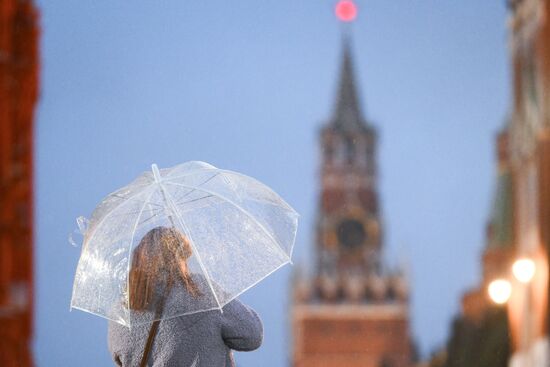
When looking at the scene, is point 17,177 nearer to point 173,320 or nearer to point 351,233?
point 173,320

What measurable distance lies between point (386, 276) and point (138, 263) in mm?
91210

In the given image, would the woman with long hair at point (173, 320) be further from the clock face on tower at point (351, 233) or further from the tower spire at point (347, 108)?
the tower spire at point (347, 108)

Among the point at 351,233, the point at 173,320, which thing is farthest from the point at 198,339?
the point at 351,233

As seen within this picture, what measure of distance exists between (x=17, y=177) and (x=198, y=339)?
16.5 metres

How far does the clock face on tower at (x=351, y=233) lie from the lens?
319 feet

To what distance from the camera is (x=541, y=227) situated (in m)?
28.1

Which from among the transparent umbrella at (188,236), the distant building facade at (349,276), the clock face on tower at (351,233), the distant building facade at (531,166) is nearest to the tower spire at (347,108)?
the distant building facade at (349,276)

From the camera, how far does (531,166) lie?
30703mm

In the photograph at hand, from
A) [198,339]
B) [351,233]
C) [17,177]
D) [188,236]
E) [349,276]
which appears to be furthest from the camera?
[351,233]

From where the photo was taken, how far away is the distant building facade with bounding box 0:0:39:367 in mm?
20578

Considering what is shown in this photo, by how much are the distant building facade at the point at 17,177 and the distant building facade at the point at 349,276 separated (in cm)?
6249

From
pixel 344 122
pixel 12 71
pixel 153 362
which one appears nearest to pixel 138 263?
pixel 153 362

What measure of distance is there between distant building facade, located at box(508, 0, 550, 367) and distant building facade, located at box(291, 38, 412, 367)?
52.9 metres

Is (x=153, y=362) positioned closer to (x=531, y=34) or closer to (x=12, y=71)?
(x=12, y=71)
